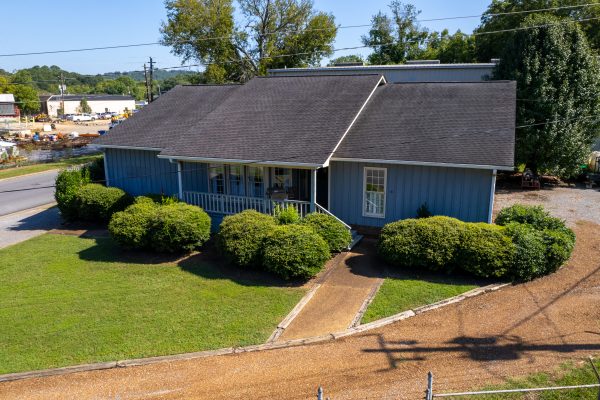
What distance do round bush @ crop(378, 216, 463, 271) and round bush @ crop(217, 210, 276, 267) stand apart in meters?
3.55

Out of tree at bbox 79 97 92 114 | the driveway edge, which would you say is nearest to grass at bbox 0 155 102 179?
the driveway edge

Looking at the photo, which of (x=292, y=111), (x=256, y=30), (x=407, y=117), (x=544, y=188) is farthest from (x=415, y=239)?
(x=256, y=30)

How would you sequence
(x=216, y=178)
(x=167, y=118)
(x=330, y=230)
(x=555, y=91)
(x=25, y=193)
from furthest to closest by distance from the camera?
(x=25, y=193), (x=555, y=91), (x=167, y=118), (x=216, y=178), (x=330, y=230)

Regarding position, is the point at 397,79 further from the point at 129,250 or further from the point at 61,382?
the point at 61,382

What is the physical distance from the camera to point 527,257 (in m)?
12.3

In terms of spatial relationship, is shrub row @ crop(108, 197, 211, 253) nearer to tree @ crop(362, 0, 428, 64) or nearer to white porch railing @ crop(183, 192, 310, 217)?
white porch railing @ crop(183, 192, 310, 217)

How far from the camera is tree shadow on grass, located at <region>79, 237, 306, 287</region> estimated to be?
13.3 meters

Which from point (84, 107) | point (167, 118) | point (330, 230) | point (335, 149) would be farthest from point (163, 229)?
point (84, 107)

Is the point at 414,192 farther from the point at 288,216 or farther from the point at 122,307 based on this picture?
the point at 122,307

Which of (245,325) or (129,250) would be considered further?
(129,250)

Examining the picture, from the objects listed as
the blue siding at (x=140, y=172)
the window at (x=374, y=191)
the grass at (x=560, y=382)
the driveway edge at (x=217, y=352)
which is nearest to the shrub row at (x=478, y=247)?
the driveway edge at (x=217, y=352)

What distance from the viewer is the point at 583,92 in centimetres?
2270

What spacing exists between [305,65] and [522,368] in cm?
3926

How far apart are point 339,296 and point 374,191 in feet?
17.1
